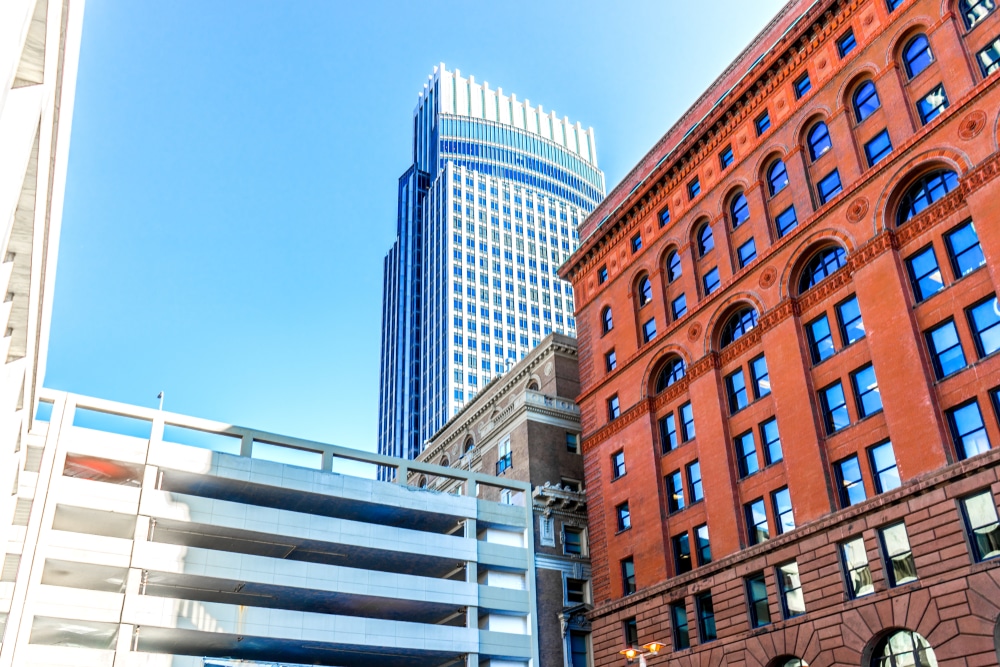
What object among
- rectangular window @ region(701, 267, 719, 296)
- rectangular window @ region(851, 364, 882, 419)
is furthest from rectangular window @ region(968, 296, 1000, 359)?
rectangular window @ region(701, 267, 719, 296)

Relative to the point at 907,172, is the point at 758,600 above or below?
below

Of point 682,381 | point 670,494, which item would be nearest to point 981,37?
point 682,381

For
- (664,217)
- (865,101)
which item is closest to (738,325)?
(664,217)

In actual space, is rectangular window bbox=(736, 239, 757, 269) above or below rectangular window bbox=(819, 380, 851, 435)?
above

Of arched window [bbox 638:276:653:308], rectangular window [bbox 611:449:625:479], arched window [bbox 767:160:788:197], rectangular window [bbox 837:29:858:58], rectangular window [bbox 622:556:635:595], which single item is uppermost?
rectangular window [bbox 837:29:858:58]

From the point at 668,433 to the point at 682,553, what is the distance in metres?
6.83

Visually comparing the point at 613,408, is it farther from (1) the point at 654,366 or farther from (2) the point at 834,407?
(2) the point at 834,407

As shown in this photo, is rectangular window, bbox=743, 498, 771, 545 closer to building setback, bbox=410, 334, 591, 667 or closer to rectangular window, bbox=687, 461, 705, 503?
rectangular window, bbox=687, 461, 705, 503

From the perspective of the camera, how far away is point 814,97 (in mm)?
45219

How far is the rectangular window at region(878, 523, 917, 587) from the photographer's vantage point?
33.0m

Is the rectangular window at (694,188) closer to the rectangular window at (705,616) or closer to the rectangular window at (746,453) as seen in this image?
the rectangular window at (746,453)

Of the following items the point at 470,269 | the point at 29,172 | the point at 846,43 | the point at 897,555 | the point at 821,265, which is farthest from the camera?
the point at 470,269

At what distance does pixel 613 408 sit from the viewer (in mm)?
54344

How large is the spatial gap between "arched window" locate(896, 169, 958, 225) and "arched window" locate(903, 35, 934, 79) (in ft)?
18.2
